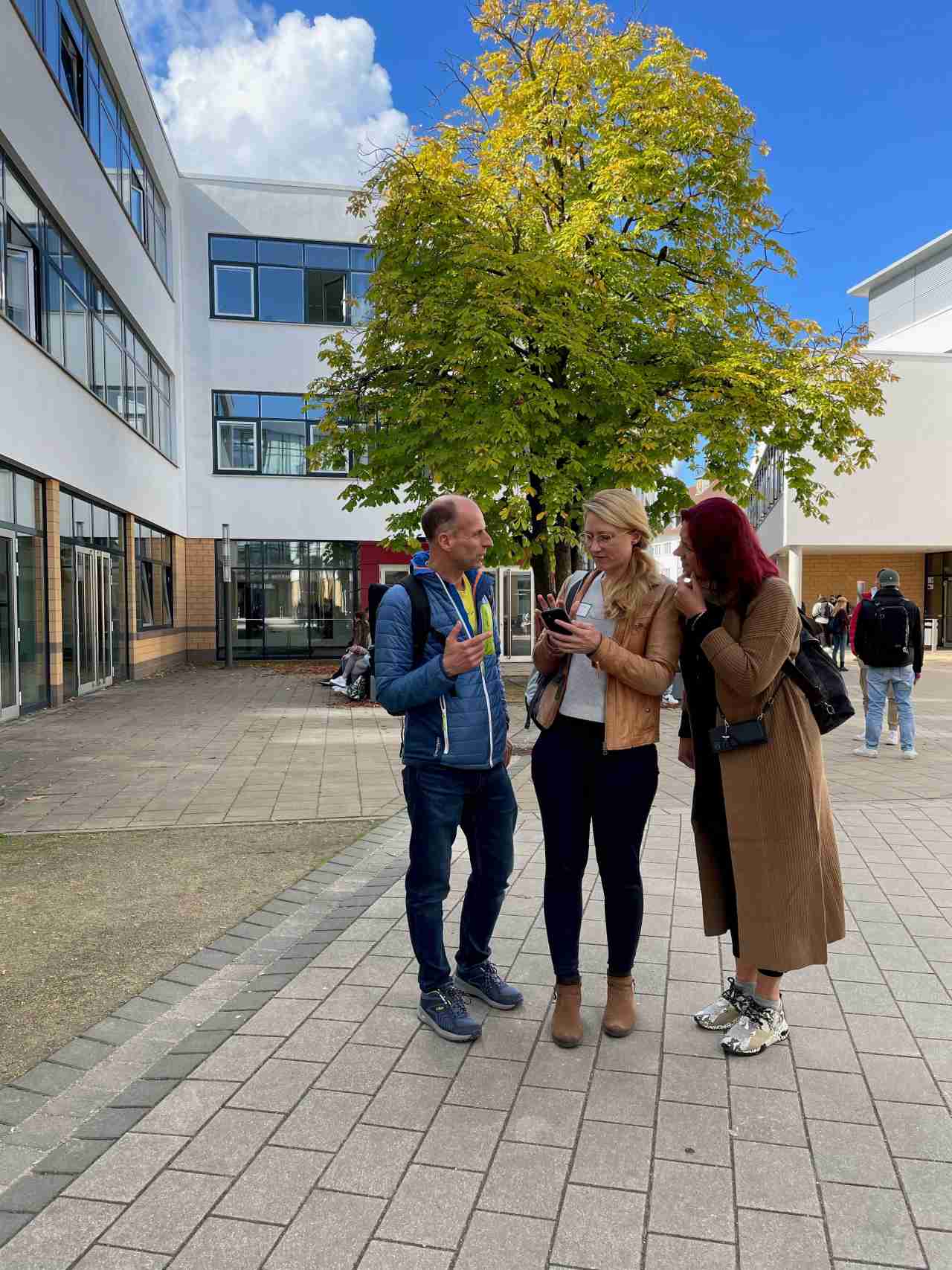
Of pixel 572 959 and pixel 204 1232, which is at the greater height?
pixel 572 959

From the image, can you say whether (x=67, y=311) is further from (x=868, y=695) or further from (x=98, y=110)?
(x=868, y=695)

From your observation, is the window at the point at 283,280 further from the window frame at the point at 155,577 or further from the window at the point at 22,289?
the window at the point at 22,289

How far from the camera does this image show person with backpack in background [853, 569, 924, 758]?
9.95 meters

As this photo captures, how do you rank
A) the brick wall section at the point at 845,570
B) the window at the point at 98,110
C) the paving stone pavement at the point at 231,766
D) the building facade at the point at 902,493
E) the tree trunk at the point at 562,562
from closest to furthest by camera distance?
1. the paving stone pavement at the point at 231,766
2. the window at the point at 98,110
3. the tree trunk at the point at 562,562
4. the building facade at the point at 902,493
5. the brick wall section at the point at 845,570

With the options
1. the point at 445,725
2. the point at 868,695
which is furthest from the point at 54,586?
the point at 445,725

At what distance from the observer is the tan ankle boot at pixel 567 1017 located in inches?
135

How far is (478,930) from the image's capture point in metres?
3.83

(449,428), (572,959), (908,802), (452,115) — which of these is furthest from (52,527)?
(572,959)

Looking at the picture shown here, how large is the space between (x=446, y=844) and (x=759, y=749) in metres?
1.14

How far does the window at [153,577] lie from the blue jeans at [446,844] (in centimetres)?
1946

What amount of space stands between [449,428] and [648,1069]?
11.2 metres

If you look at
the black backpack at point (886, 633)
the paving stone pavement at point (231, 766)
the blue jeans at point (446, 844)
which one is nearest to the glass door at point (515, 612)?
the paving stone pavement at point (231, 766)

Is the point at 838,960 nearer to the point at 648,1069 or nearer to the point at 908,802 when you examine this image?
the point at 648,1069

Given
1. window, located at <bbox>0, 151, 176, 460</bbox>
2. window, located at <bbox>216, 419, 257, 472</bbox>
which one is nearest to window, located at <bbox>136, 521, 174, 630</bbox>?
window, located at <bbox>0, 151, 176, 460</bbox>
